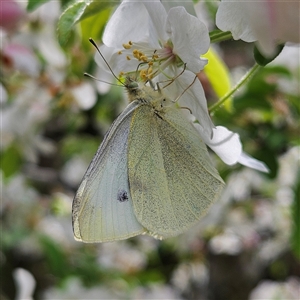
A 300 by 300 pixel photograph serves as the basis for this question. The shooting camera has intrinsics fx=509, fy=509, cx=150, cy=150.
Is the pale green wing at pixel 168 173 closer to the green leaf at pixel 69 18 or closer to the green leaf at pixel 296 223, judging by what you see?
the green leaf at pixel 69 18

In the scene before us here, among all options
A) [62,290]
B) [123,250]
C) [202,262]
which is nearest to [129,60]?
[62,290]

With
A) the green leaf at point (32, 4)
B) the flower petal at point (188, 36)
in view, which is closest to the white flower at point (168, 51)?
the flower petal at point (188, 36)

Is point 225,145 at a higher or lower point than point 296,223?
higher

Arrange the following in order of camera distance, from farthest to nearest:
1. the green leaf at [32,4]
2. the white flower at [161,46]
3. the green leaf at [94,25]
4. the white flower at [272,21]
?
the green leaf at [94,25], the green leaf at [32,4], the white flower at [161,46], the white flower at [272,21]

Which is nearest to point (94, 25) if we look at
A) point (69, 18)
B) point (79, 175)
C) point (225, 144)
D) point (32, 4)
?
point (32, 4)

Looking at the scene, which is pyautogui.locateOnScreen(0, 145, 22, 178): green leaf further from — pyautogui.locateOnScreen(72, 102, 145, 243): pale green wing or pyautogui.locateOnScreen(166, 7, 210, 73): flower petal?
pyautogui.locateOnScreen(166, 7, 210, 73): flower petal

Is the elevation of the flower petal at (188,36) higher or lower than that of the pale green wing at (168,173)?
higher

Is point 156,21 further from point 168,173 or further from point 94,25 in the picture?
point 94,25

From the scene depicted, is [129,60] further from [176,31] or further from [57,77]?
[57,77]
